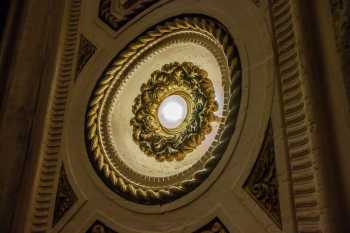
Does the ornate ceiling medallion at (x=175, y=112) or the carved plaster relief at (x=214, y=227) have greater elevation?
the ornate ceiling medallion at (x=175, y=112)

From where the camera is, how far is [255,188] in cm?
136

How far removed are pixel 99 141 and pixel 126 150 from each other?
0.12 meters

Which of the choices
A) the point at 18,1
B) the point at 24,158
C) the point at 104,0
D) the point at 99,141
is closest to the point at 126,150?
the point at 99,141

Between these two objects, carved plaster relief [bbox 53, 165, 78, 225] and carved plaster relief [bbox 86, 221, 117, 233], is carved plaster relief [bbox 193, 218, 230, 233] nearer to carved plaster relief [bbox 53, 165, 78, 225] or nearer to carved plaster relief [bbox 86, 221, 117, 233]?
carved plaster relief [bbox 86, 221, 117, 233]

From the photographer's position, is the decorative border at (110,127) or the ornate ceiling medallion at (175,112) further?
the ornate ceiling medallion at (175,112)

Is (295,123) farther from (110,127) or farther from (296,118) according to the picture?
(110,127)

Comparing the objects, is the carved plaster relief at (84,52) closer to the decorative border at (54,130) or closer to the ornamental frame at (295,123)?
the decorative border at (54,130)

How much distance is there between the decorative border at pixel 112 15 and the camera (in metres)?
1.98

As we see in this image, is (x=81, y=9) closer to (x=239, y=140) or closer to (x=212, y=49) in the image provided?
(x=212, y=49)

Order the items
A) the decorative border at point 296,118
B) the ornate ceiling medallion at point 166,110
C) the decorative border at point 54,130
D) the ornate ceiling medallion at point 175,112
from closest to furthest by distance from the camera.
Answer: the decorative border at point 296,118, the ornate ceiling medallion at point 166,110, the ornate ceiling medallion at point 175,112, the decorative border at point 54,130

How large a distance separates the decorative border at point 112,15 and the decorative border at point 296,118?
697 mm

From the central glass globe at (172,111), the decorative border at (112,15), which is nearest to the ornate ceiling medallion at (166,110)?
the central glass globe at (172,111)

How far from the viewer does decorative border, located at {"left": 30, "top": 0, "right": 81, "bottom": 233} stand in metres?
1.84

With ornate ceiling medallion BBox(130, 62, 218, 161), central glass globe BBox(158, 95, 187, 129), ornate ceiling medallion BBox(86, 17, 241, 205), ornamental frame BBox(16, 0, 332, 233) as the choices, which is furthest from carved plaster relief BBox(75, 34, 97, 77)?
ornamental frame BBox(16, 0, 332, 233)
